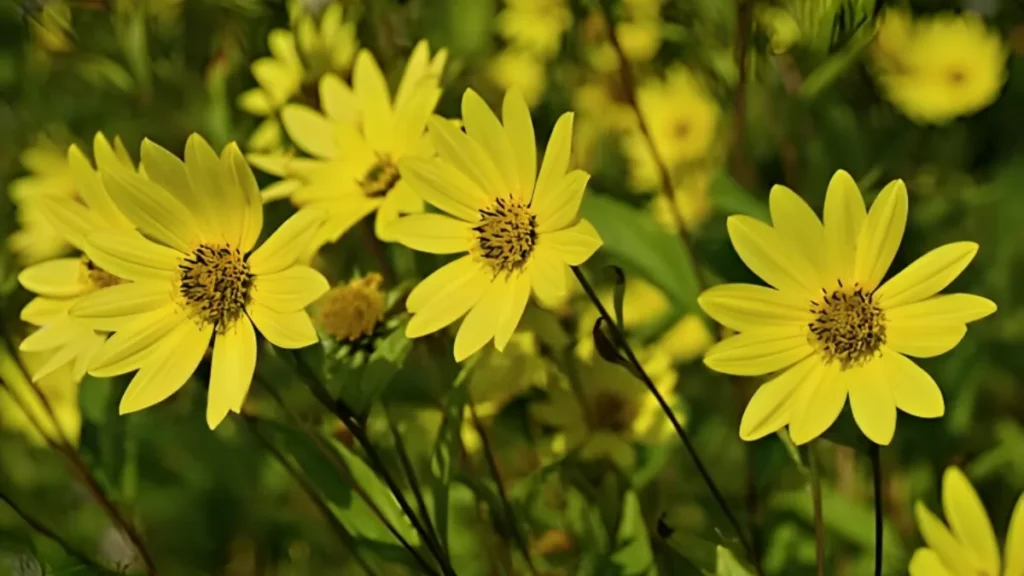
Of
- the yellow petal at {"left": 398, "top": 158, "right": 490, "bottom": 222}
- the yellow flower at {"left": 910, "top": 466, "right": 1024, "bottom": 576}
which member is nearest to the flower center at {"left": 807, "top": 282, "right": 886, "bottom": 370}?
the yellow flower at {"left": 910, "top": 466, "right": 1024, "bottom": 576}

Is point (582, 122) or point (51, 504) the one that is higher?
point (582, 122)

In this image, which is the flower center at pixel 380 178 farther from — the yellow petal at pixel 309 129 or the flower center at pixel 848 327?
the flower center at pixel 848 327

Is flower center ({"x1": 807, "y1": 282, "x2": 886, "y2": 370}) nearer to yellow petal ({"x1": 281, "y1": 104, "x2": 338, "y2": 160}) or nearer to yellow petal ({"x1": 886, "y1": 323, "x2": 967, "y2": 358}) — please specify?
yellow petal ({"x1": 886, "y1": 323, "x2": 967, "y2": 358})

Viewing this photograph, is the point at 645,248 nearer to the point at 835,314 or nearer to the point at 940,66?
the point at 835,314

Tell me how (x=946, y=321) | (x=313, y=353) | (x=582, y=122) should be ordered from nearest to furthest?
(x=946, y=321) < (x=313, y=353) < (x=582, y=122)

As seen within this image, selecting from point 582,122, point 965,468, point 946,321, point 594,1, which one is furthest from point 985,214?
point 946,321

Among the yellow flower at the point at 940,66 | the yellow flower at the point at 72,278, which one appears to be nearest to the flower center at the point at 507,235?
the yellow flower at the point at 72,278

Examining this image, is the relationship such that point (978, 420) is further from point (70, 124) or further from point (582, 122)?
point (70, 124)
